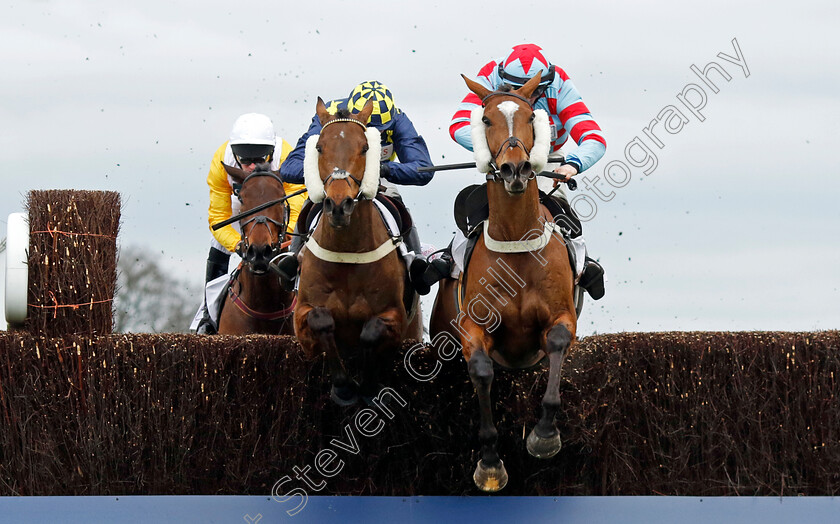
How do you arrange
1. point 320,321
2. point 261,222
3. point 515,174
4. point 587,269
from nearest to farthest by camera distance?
point 515,174 → point 320,321 → point 587,269 → point 261,222

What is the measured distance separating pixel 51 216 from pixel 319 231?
181cm

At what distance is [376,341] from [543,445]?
1.15 m

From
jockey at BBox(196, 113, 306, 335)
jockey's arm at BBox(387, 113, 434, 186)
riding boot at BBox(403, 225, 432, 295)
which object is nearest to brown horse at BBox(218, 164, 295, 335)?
jockey at BBox(196, 113, 306, 335)

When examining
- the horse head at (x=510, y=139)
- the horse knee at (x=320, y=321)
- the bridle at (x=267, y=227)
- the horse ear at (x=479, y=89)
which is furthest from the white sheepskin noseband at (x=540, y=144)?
the bridle at (x=267, y=227)

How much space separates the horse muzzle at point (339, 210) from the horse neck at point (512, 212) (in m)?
0.77

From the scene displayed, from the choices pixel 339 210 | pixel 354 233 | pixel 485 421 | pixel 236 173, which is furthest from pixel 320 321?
pixel 236 173

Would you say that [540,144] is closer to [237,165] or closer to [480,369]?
[480,369]

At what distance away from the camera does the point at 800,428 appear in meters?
7.31

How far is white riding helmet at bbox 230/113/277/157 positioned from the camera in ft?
29.0

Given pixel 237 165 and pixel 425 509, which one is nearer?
pixel 425 509

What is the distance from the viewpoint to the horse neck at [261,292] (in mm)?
8516

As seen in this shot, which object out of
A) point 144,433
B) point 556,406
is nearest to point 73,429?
point 144,433

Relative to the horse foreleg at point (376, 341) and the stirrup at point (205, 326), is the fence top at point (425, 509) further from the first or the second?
the stirrup at point (205, 326)

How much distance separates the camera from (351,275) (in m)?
6.71
